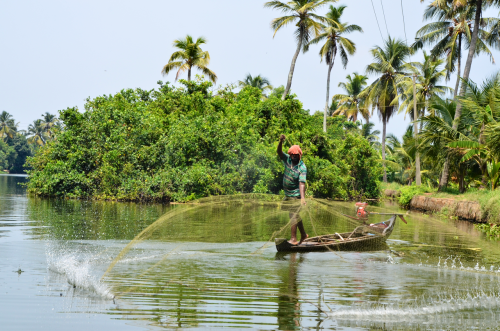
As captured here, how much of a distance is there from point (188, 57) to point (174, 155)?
14.5 m

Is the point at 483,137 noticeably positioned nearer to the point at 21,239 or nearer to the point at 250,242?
the point at 250,242

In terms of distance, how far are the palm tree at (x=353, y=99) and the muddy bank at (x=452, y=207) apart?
28.0 metres

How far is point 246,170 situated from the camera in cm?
2670

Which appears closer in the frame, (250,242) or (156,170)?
(250,242)

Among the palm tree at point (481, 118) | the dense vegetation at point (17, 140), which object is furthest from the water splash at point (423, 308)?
the dense vegetation at point (17, 140)

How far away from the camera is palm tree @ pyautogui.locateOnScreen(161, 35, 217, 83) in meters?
38.9

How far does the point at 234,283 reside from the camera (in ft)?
21.0

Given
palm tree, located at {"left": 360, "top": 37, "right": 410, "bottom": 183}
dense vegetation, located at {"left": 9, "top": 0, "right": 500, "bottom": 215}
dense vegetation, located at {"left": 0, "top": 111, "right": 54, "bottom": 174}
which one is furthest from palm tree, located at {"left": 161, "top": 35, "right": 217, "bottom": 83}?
dense vegetation, located at {"left": 0, "top": 111, "right": 54, "bottom": 174}

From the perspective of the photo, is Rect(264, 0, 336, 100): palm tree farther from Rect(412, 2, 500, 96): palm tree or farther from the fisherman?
the fisherman

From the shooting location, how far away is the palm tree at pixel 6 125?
96.8m

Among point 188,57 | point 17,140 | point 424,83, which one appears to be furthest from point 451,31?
point 17,140

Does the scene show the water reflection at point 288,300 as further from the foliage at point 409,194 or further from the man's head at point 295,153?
the foliage at point 409,194

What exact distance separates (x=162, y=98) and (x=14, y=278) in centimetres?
2840

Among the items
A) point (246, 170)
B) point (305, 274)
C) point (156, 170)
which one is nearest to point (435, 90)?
point (246, 170)
